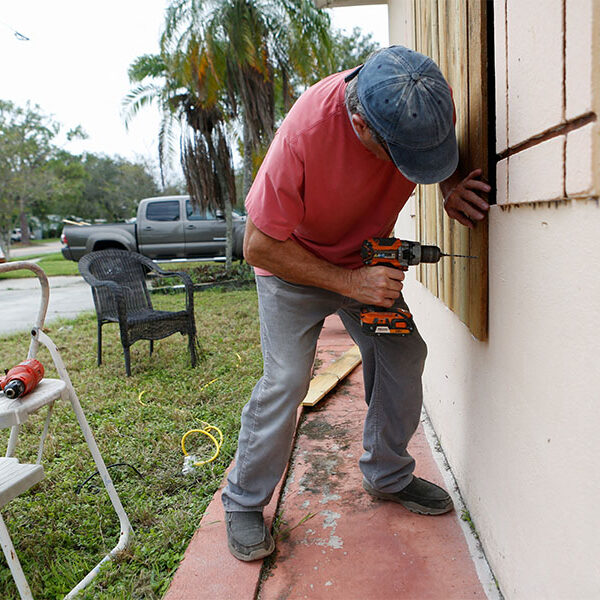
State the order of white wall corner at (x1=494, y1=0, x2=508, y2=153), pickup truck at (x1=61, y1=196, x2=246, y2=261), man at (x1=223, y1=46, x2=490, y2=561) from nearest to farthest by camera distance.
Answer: white wall corner at (x1=494, y1=0, x2=508, y2=153)
man at (x1=223, y1=46, x2=490, y2=561)
pickup truck at (x1=61, y1=196, x2=246, y2=261)

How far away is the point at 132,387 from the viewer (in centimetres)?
429

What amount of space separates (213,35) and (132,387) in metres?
7.76

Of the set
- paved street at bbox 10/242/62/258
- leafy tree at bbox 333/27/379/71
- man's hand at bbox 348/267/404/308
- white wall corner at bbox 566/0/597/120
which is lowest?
paved street at bbox 10/242/62/258

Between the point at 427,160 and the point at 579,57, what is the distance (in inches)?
24.0

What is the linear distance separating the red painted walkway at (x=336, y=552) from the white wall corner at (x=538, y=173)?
132 cm

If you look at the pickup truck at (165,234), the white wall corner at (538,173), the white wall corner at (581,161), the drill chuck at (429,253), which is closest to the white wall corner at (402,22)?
the drill chuck at (429,253)

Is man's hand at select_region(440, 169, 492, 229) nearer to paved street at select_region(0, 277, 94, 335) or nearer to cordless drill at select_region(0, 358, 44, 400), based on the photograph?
cordless drill at select_region(0, 358, 44, 400)

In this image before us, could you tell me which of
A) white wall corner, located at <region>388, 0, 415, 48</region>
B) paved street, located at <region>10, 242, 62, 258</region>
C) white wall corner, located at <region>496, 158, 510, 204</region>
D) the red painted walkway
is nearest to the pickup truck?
white wall corner, located at <region>388, 0, 415, 48</region>

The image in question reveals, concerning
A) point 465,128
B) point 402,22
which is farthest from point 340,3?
point 465,128

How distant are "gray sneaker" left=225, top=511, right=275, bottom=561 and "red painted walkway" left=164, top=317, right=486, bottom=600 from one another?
0.04m

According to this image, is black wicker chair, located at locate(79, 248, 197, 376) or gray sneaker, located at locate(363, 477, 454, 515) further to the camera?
black wicker chair, located at locate(79, 248, 197, 376)

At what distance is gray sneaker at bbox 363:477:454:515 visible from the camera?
7.30ft

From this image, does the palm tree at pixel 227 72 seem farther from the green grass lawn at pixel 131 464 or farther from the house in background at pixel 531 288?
the house in background at pixel 531 288

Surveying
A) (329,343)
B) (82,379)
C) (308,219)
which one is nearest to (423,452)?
(308,219)
